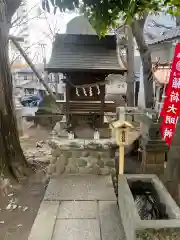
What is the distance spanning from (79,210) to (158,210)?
1266 millimetres

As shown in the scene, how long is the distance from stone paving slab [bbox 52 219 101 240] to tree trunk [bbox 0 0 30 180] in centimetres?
213

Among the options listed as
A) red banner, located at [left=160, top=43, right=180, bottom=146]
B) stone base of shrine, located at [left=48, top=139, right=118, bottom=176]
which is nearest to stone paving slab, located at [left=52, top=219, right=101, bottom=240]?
stone base of shrine, located at [left=48, top=139, right=118, bottom=176]

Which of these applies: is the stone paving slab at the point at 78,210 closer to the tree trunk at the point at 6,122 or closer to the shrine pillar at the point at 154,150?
the tree trunk at the point at 6,122

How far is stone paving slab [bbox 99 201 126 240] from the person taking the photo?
129 inches

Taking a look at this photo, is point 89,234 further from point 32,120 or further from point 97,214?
point 32,120

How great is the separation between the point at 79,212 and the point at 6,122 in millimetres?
2543

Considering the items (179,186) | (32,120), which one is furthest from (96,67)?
(32,120)

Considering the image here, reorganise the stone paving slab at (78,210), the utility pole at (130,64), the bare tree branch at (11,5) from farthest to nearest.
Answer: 1. the utility pole at (130,64)
2. the bare tree branch at (11,5)
3. the stone paving slab at (78,210)

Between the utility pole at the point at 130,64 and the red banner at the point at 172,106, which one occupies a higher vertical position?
the utility pole at the point at 130,64

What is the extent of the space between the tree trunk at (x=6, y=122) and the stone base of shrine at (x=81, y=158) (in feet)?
2.76

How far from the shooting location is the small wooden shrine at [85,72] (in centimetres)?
552

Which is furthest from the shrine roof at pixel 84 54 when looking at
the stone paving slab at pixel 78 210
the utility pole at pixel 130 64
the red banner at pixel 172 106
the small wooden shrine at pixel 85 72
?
the utility pole at pixel 130 64

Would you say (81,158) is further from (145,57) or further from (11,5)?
(145,57)

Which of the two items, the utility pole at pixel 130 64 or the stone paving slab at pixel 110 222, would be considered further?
the utility pole at pixel 130 64
